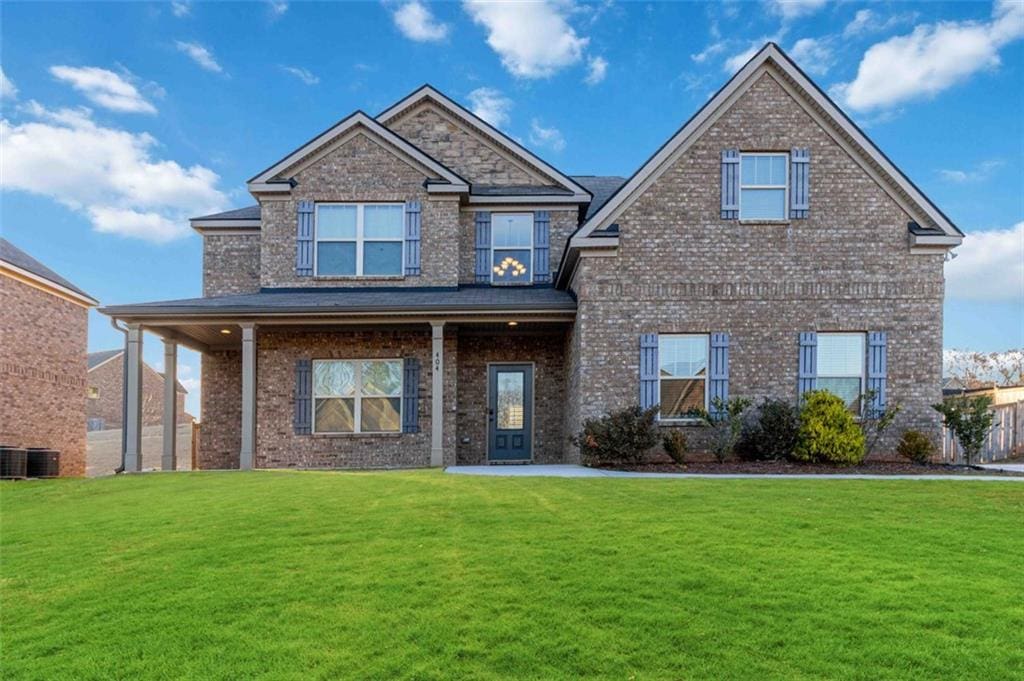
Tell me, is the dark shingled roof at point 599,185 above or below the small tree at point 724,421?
above

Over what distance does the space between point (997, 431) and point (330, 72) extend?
20.5 meters

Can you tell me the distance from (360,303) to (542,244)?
5.05 meters

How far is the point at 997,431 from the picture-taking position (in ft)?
49.5

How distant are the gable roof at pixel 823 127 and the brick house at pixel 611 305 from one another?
0.04m

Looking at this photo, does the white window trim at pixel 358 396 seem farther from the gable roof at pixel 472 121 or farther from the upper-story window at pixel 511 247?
the gable roof at pixel 472 121

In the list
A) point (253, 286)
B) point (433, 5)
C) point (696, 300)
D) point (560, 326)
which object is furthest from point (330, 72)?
point (696, 300)

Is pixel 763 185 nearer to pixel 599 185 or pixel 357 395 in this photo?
pixel 599 185

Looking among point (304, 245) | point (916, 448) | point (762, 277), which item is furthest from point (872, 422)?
point (304, 245)

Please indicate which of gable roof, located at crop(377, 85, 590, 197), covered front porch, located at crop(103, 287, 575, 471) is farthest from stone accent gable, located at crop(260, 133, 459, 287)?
gable roof, located at crop(377, 85, 590, 197)

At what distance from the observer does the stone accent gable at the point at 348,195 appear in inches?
588

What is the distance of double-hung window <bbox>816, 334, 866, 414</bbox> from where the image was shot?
500 inches

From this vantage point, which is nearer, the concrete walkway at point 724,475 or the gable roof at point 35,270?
the concrete walkway at point 724,475

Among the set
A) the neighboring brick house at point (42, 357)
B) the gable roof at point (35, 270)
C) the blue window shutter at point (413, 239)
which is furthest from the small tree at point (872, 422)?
the gable roof at point (35, 270)

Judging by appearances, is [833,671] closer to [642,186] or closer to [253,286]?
[642,186]
